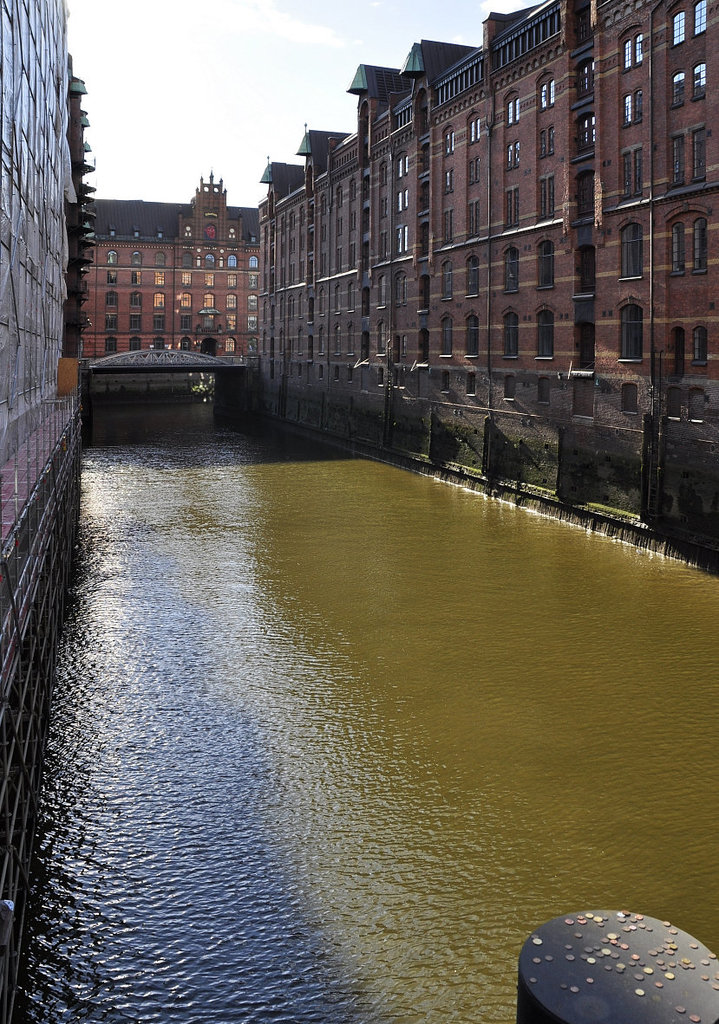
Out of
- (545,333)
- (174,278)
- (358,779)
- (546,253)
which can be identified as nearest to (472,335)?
(545,333)

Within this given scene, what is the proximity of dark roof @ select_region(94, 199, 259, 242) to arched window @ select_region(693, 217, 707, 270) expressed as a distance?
247 feet

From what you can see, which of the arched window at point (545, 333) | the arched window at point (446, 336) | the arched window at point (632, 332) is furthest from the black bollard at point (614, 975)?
the arched window at point (446, 336)

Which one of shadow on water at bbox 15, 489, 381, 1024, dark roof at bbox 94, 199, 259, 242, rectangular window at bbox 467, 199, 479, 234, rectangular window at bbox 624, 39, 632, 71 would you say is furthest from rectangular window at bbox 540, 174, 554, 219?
dark roof at bbox 94, 199, 259, 242

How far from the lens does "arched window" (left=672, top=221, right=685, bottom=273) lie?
86.1ft

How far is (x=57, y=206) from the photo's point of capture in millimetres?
28297

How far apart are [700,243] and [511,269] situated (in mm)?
11721

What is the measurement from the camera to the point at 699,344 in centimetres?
2580

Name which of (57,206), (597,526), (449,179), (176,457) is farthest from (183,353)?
(597,526)

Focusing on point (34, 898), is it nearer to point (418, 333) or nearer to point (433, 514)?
point (433, 514)

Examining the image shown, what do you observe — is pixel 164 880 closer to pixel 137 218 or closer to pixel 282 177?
pixel 282 177

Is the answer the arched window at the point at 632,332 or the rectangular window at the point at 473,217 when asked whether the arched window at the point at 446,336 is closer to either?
the rectangular window at the point at 473,217

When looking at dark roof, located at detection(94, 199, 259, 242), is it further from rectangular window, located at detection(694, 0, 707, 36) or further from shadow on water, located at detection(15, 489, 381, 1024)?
shadow on water, located at detection(15, 489, 381, 1024)

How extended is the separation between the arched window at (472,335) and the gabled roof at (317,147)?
2784 cm

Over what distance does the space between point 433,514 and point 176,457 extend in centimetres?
1931
